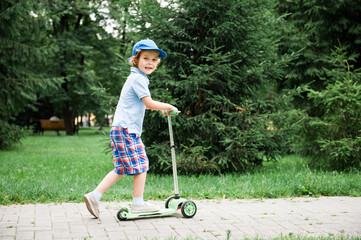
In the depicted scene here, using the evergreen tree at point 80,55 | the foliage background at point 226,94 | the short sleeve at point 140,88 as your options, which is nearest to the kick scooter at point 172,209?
the short sleeve at point 140,88

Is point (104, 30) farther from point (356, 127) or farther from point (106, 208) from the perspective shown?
point (106, 208)

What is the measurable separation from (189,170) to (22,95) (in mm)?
8657

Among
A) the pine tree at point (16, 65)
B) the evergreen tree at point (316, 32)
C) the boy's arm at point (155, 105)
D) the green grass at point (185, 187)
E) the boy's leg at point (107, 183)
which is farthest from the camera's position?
the pine tree at point (16, 65)

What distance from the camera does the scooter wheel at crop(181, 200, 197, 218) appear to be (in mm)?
4450

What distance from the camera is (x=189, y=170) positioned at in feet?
25.8

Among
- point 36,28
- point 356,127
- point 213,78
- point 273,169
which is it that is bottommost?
point 273,169

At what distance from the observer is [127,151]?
14.3 ft

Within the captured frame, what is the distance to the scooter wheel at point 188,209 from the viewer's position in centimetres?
445

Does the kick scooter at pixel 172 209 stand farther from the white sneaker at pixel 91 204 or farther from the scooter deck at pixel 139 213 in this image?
the white sneaker at pixel 91 204

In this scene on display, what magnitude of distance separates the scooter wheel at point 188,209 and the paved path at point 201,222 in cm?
6

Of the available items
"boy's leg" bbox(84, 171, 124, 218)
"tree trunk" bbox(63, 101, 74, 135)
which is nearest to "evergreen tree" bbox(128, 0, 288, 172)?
"boy's leg" bbox(84, 171, 124, 218)

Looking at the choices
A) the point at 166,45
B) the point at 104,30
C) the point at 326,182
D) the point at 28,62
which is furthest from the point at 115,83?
the point at 326,182

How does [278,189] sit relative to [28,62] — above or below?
below

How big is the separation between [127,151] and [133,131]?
214 mm
